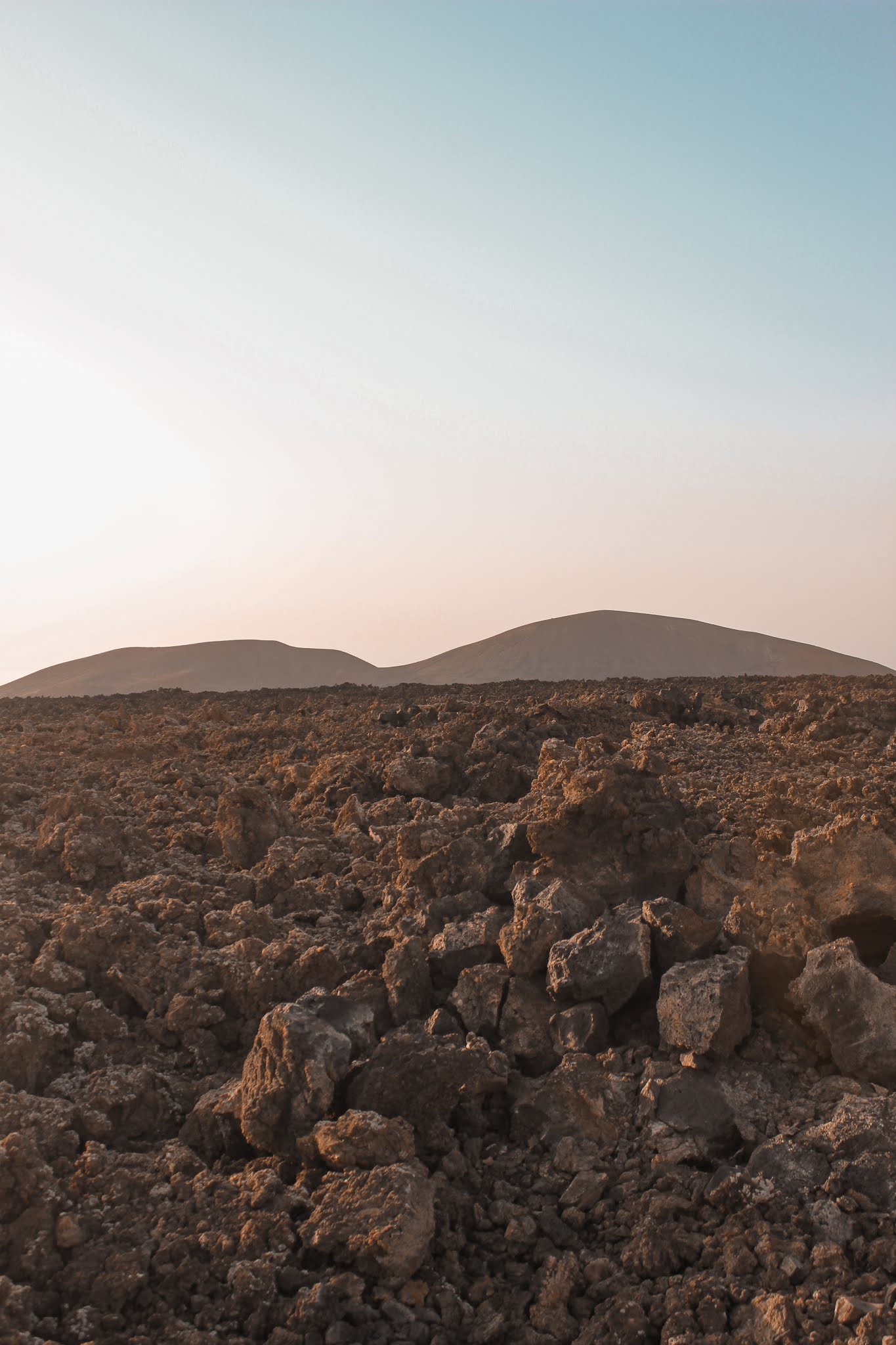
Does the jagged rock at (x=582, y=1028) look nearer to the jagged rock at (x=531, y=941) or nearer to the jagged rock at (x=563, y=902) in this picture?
the jagged rock at (x=531, y=941)

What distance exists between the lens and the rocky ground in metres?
3.40

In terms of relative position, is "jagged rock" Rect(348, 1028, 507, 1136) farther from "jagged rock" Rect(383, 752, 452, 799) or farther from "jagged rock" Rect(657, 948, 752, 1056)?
"jagged rock" Rect(383, 752, 452, 799)

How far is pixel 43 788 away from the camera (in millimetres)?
8281

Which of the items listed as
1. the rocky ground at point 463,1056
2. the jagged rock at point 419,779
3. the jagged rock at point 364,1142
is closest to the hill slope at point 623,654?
the jagged rock at point 419,779

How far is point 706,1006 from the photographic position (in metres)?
4.41

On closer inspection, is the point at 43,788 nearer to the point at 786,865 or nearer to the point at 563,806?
the point at 563,806

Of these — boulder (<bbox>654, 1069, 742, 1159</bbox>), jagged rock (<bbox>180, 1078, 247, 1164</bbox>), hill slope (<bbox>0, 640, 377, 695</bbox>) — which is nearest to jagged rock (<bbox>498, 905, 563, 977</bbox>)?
boulder (<bbox>654, 1069, 742, 1159</bbox>)

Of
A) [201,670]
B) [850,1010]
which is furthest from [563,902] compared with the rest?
[201,670]

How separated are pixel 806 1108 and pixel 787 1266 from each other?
2.94ft

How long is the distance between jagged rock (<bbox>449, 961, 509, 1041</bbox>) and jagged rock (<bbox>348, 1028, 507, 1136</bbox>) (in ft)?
0.91

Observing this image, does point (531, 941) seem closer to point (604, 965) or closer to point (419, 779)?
point (604, 965)

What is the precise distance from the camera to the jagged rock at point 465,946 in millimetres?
5141

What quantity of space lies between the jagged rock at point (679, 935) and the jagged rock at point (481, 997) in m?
0.78

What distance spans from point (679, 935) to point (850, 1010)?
85 cm
